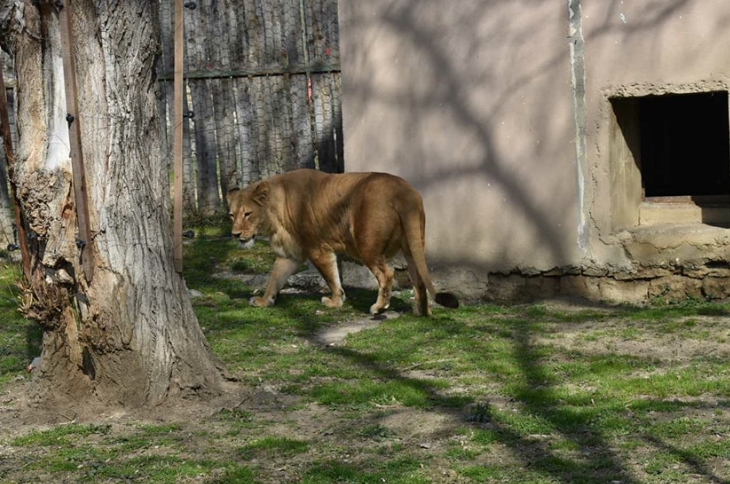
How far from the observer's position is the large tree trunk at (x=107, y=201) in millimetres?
7160

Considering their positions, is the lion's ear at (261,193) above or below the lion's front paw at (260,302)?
above

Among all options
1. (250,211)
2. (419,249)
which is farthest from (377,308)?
(250,211)

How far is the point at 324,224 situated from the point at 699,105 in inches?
154

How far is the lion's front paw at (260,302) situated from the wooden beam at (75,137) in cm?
432

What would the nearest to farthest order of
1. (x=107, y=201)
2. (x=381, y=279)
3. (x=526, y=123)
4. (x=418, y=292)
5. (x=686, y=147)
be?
(x=107, y=201) < (x=418, y=292) < (x=381, y=279) < (x=526, y=123) < (x=686, y=147)

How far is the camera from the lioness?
10414 millimetres

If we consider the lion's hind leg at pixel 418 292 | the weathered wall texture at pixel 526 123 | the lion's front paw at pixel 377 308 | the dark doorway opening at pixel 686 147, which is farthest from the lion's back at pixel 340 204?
the dark doorway opening at pixel 686 147

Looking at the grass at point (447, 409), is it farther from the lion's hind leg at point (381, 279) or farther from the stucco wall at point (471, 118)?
the stucco wall at point (471, 118)

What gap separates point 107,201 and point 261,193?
4.37m

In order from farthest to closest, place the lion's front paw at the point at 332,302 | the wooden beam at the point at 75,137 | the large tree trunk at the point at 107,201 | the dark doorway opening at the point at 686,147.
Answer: the dark doorway opening at the point at 686,147
the lion's front paw at the point at 332,302
the large tree trunk at the point at 107,201
the wooden beam at the point at 75,137

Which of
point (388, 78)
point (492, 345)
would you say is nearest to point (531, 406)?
point (492, 345)

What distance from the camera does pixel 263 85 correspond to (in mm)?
15719

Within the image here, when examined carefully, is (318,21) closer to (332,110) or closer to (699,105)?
(332,110)

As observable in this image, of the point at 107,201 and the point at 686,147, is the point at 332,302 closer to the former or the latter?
the point at 686,147
